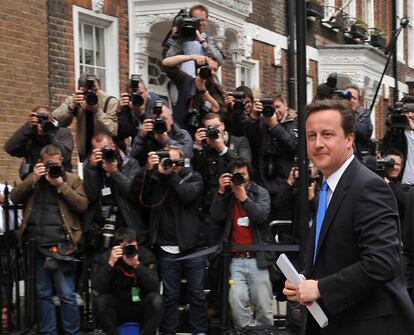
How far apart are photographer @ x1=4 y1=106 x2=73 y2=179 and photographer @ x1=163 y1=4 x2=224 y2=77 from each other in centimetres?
153

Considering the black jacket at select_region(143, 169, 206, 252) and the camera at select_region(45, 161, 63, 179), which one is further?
the black jacket at select_region(143, 169, 206, 252)

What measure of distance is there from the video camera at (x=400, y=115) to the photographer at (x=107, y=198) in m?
3.23

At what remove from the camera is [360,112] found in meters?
8.09

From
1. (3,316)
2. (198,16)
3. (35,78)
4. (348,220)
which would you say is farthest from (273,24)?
(348,220)

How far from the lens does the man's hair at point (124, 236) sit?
5902 mm

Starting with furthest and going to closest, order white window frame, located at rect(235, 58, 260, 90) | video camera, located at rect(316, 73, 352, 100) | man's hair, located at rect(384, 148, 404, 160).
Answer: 1. white window frame, located at rect(235, 58, 260, 90)
2. man's hair, located at rect(384, 148, 404, 160)
3. video camera, located at rect(316, 73, 352, 100)

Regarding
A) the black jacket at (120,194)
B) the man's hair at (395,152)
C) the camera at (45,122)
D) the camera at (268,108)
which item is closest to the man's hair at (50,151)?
the camera at (45,122)

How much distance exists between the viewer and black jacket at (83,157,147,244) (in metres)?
6.27

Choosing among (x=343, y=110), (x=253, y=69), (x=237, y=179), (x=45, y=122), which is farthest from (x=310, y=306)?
(x=253, y=69)

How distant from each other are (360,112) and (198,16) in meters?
2.15

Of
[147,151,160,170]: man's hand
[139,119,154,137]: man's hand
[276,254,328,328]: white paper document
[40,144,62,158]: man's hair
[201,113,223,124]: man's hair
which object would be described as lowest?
[276,254,328,328]: white paper document

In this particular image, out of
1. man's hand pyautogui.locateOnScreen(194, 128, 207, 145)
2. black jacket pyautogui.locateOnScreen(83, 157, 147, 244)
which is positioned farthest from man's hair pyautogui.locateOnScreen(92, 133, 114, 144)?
man's hand pyautogui.locateOnScreen(194, 128, 207, 145)

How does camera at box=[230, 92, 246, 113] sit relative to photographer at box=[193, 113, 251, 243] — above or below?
above

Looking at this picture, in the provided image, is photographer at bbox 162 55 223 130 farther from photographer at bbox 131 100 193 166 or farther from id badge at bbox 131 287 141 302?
id badge at bbox 131 287 141 302
